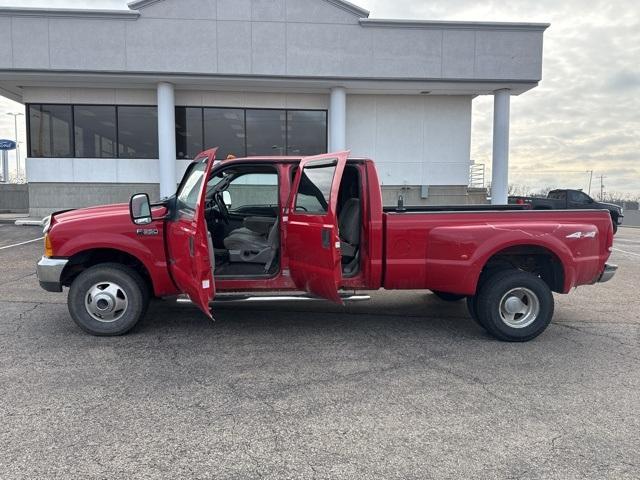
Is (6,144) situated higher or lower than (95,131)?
higher

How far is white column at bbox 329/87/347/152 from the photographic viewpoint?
16953 millimetres

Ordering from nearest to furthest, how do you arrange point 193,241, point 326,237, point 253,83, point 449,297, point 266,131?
point 193,241
point 326,237
point 449,297
point 253,83
point 266,131

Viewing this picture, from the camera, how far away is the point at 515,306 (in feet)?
16.2

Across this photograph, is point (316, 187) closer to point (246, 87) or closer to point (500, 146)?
point (246, 87)

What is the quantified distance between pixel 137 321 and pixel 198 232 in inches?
58.4

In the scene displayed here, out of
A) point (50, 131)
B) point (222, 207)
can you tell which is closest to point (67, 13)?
point (50, 131)

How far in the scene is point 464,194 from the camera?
18.7m

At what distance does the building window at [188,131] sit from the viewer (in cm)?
1769

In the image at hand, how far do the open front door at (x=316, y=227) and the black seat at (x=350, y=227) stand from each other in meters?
0.63

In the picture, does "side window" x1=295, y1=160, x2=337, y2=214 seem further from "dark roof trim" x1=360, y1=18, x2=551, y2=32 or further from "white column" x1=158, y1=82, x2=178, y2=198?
"dark roof trim" x1=360, y1=18, x2=551, y2=32

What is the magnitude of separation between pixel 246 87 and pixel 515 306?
14.5 metres

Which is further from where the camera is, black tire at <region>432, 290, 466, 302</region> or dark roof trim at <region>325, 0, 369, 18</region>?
dark roof trim at <region>325, 0, 369, 18</region>

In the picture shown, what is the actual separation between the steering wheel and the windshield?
1.92ft

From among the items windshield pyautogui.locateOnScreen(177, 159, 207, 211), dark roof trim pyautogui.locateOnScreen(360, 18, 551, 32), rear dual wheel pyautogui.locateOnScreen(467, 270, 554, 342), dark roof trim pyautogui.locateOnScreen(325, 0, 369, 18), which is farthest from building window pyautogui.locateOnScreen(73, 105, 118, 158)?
rear dual wheel pyautogui.locateOnScreen(467, 270, 554, 342)
